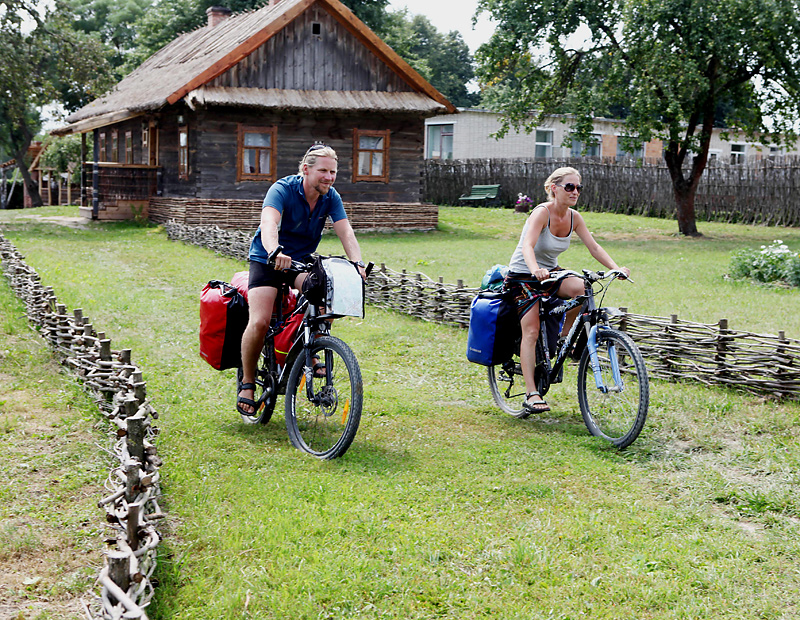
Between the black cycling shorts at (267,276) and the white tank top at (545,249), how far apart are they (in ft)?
5.22

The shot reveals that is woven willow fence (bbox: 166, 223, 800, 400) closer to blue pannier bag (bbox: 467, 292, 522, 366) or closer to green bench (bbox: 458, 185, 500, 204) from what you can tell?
blue pannier bag (bbox: 467, 292, 522, 366)

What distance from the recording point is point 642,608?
357 centimetres

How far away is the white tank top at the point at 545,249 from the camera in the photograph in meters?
6.20

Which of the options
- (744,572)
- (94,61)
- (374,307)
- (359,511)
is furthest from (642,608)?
(94,61)

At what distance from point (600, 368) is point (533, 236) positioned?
974 millimetres

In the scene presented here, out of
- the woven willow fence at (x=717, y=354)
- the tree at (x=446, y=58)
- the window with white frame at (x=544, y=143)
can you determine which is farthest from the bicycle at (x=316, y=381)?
the tree at (x=446, y=58)

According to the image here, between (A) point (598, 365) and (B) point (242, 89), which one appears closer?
(A) point (598, 365)

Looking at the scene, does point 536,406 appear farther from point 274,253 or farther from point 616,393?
point 274,253

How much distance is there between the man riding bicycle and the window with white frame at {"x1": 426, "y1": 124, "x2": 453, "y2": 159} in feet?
118

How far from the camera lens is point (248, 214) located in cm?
2394

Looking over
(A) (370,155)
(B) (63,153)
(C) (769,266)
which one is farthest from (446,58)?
(C) (769,266)

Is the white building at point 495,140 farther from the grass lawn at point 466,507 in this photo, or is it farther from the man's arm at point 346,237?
the man's arm at point 346,237

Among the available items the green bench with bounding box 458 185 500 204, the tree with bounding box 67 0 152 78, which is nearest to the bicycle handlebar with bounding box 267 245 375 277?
the green bench with bounding box 458 185 500 204

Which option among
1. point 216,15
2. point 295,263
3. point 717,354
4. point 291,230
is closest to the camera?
point 295,263
